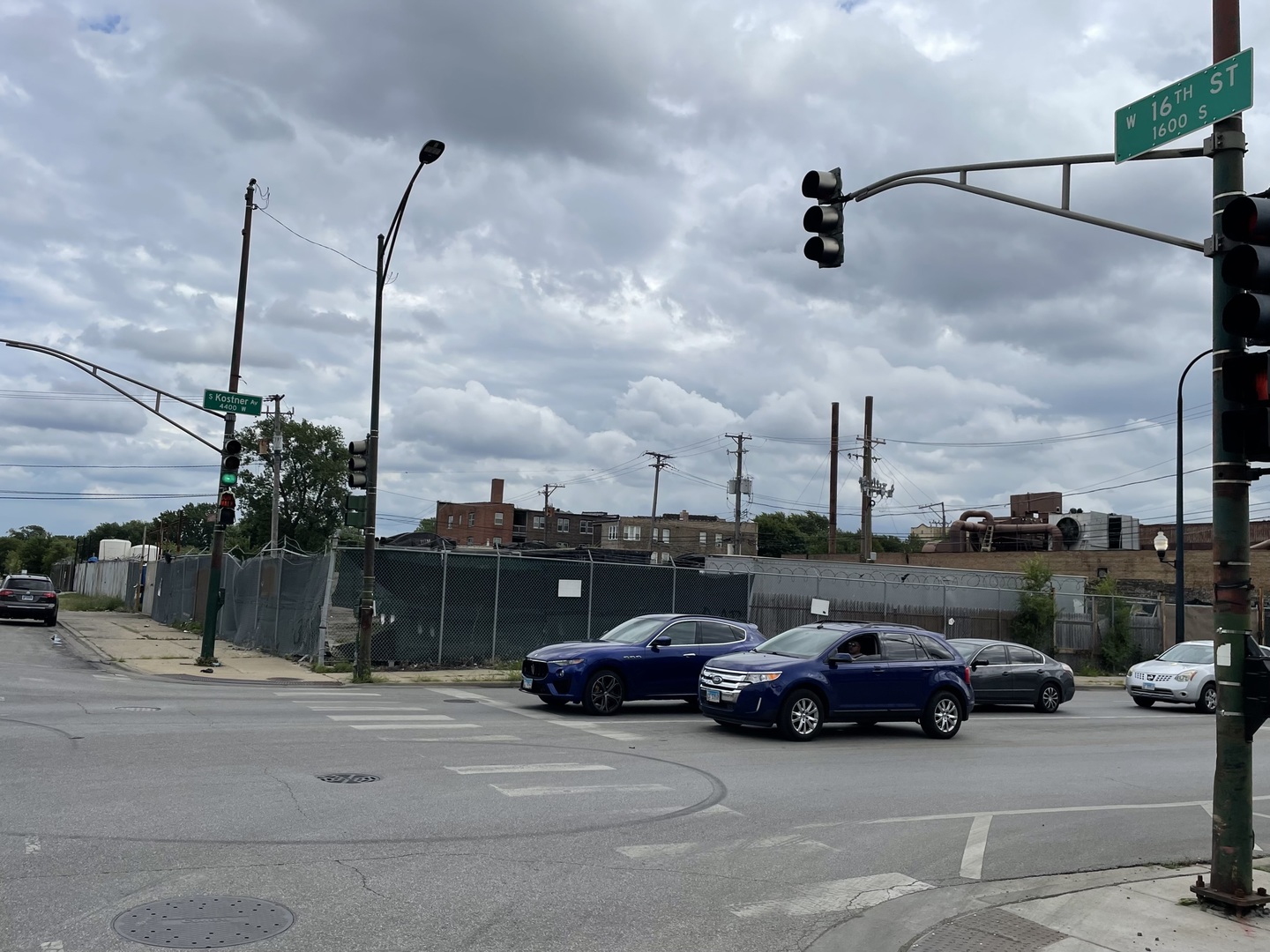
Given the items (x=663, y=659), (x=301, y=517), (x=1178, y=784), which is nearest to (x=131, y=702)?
(x=663, y=659)

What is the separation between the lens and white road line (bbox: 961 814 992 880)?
25.4 ft

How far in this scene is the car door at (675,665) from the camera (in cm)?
1628

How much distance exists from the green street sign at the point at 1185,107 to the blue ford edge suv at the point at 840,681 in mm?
7762

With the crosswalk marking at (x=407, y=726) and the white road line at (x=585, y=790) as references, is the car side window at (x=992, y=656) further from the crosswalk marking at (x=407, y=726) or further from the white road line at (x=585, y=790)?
the white road line at (x=585, y=790)

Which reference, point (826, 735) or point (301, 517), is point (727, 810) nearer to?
point (826, 735)

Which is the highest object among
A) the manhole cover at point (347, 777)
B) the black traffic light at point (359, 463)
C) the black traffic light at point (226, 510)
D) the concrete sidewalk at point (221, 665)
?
the black traffic light at point (359, 463)

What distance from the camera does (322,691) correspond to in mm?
18094

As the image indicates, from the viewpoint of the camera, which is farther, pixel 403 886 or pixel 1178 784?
pixel 1178 784

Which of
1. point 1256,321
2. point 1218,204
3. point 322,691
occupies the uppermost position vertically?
point 1218,204

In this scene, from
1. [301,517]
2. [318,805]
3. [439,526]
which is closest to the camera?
[318,805]

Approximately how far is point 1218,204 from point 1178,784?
7.74 m

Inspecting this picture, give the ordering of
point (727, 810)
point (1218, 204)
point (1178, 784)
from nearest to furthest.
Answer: point (1218, 204) → point (727, 810) → point (1178, 784)

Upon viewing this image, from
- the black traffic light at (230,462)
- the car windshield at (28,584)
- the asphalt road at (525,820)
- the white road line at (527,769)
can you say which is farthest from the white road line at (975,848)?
the car windshield at (28,584)

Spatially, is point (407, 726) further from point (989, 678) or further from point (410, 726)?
point (989, 678)
